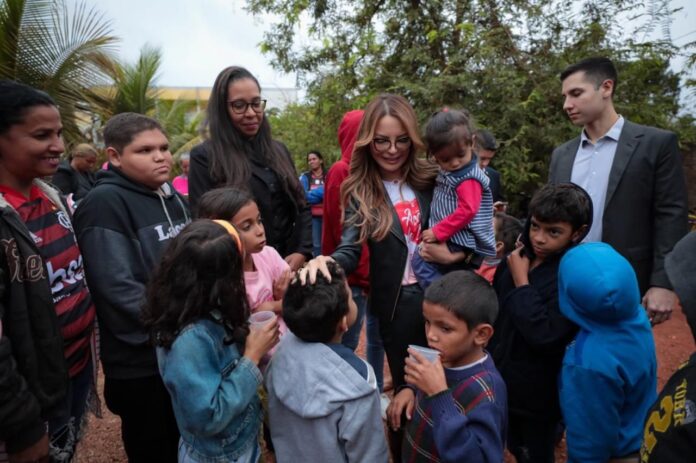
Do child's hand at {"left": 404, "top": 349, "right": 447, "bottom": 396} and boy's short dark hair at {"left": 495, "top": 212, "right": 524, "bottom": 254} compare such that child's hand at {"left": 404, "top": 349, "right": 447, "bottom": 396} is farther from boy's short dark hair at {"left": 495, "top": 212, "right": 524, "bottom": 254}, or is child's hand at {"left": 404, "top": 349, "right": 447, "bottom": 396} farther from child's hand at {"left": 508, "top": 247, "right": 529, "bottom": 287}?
boy's short dark hair at {"left": 495, "top": 212, "right": 524, "bottom": 254}

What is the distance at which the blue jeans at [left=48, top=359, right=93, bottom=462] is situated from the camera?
6.51 feet

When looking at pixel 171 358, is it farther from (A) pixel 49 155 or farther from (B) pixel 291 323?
(A) pixel 49 155

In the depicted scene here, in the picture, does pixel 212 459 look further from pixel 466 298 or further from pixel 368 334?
pixel 368 334

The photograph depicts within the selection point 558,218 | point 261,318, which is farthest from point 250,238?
point 558,218

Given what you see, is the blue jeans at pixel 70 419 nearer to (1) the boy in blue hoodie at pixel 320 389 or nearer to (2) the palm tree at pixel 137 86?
(1) the boy in blue hoodie at pixel 320 389

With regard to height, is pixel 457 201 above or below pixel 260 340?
above

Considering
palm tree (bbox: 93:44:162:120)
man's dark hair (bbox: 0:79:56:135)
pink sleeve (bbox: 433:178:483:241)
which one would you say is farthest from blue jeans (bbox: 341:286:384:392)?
palm tree (bbox: 93:44:162:120)

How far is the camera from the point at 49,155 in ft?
6.42

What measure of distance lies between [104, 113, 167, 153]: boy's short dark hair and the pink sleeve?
1.58 meters

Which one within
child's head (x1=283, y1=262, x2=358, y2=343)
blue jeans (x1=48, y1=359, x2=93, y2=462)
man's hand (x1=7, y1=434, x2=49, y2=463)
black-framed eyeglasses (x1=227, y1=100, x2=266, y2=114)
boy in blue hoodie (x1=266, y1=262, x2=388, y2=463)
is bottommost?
blue jeans (x1=48, y1=359, x2=93, y2=462)

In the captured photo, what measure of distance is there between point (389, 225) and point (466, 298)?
Answer: 2.12 ft

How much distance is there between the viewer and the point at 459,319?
1817mm

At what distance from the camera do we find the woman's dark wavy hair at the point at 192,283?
1.70 meters

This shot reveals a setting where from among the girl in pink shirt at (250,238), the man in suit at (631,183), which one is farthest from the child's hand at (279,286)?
the man in suit at (631,183)
